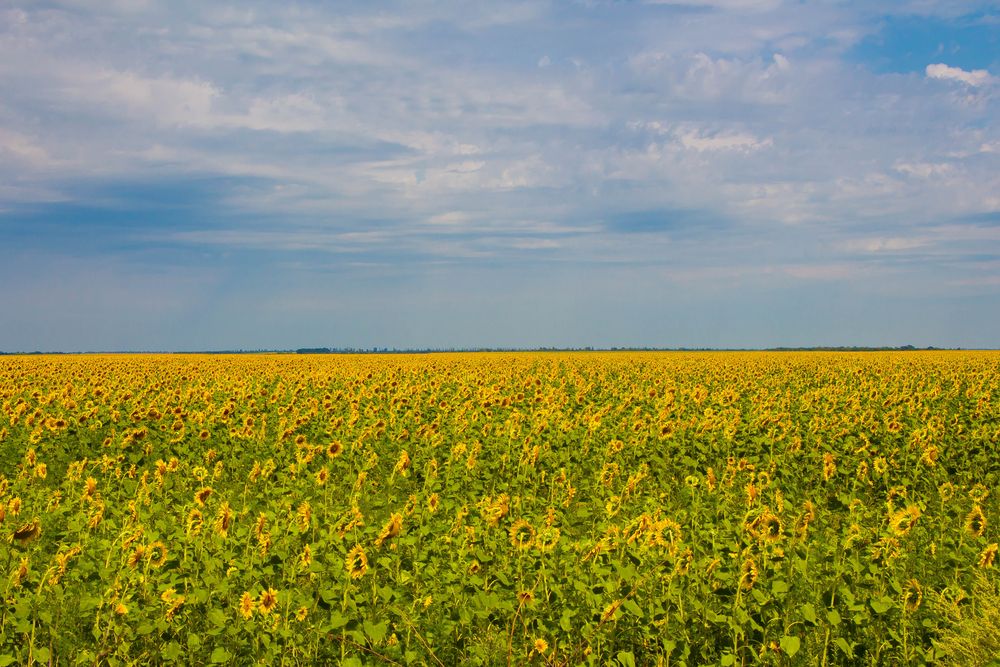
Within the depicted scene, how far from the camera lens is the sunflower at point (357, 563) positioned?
6.19 meters

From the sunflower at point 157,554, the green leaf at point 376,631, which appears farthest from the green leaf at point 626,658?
the sunflower at point 157,554

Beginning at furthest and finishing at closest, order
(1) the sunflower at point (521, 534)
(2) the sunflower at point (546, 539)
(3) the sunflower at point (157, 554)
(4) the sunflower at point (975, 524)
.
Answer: (4) the sunflower at point (975, 524) < (1) the sunflower at point (521, 534) < (2) the sunflower at point (546, 539) < (3) the sunflower at point (157, 554)

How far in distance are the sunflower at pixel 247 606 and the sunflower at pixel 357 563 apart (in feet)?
2.52

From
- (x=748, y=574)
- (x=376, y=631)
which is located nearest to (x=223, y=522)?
(x=376, y=631)

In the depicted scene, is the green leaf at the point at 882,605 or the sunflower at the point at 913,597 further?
the sunflower at the point at 913,597

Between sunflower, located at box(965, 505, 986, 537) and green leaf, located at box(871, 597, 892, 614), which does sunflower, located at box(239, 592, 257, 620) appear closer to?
green leaf, located at box(871, 597, 892, 614)

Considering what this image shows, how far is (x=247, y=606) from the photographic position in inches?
232

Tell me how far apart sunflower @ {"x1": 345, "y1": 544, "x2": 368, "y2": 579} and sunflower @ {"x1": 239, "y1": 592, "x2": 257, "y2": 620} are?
2.52 feet

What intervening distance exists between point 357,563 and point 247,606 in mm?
900

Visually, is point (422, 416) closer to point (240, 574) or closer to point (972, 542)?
point (240, 574)

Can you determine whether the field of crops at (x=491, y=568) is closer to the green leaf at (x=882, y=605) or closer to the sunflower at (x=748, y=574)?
the sunflower at (x=748, y=574)

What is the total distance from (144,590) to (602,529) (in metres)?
4.59

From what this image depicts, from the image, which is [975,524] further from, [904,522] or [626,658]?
[626,658]

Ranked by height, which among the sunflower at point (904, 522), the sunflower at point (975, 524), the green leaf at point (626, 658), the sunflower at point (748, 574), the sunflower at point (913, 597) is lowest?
the green leaf at point (626, 658)
